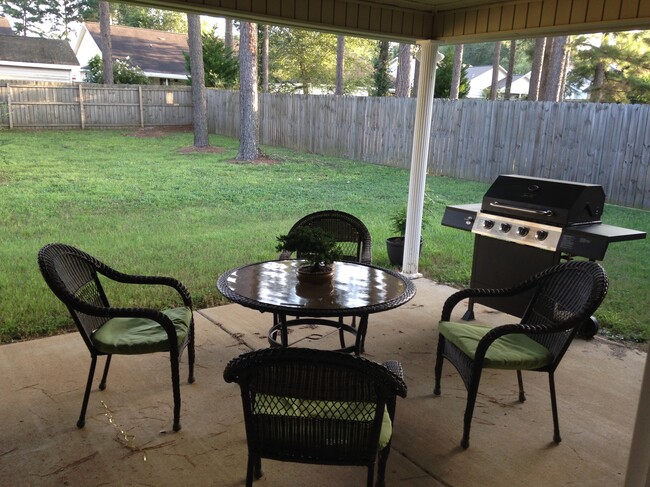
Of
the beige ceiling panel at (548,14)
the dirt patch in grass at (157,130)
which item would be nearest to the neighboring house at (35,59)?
the dirt patch in grass at (157,130)

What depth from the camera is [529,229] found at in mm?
3777

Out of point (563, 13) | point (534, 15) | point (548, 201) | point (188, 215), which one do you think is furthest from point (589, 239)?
point (188, 215)

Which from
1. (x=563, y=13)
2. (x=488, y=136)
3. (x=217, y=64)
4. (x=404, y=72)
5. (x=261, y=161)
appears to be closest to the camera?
(x=563, y=13)

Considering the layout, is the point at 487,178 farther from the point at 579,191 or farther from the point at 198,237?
the point at 579,191

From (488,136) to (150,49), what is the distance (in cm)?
1922

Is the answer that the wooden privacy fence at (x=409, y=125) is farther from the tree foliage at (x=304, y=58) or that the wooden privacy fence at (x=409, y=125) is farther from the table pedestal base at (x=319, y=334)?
the tree foliage at (x=304, y=58)

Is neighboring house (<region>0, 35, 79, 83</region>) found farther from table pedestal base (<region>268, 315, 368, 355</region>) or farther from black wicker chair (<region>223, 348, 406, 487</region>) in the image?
black wicker chair (<region>223, 348, 406, 487</region>)

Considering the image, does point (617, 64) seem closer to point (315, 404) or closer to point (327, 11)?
point (327, 11)

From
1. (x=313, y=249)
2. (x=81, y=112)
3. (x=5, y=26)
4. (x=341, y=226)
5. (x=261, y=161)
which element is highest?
(x=5, y=26)

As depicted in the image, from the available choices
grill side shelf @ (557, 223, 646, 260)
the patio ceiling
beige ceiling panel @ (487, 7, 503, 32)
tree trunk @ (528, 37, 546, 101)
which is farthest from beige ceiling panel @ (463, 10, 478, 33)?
tree trunk @ (528, 37, 546, 101)

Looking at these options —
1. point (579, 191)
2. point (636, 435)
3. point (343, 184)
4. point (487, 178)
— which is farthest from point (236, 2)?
point (487, 178)

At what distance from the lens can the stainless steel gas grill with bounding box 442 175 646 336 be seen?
3.56m

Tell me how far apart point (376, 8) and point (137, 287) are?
10.0 ft

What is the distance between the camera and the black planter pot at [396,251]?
5352mm
